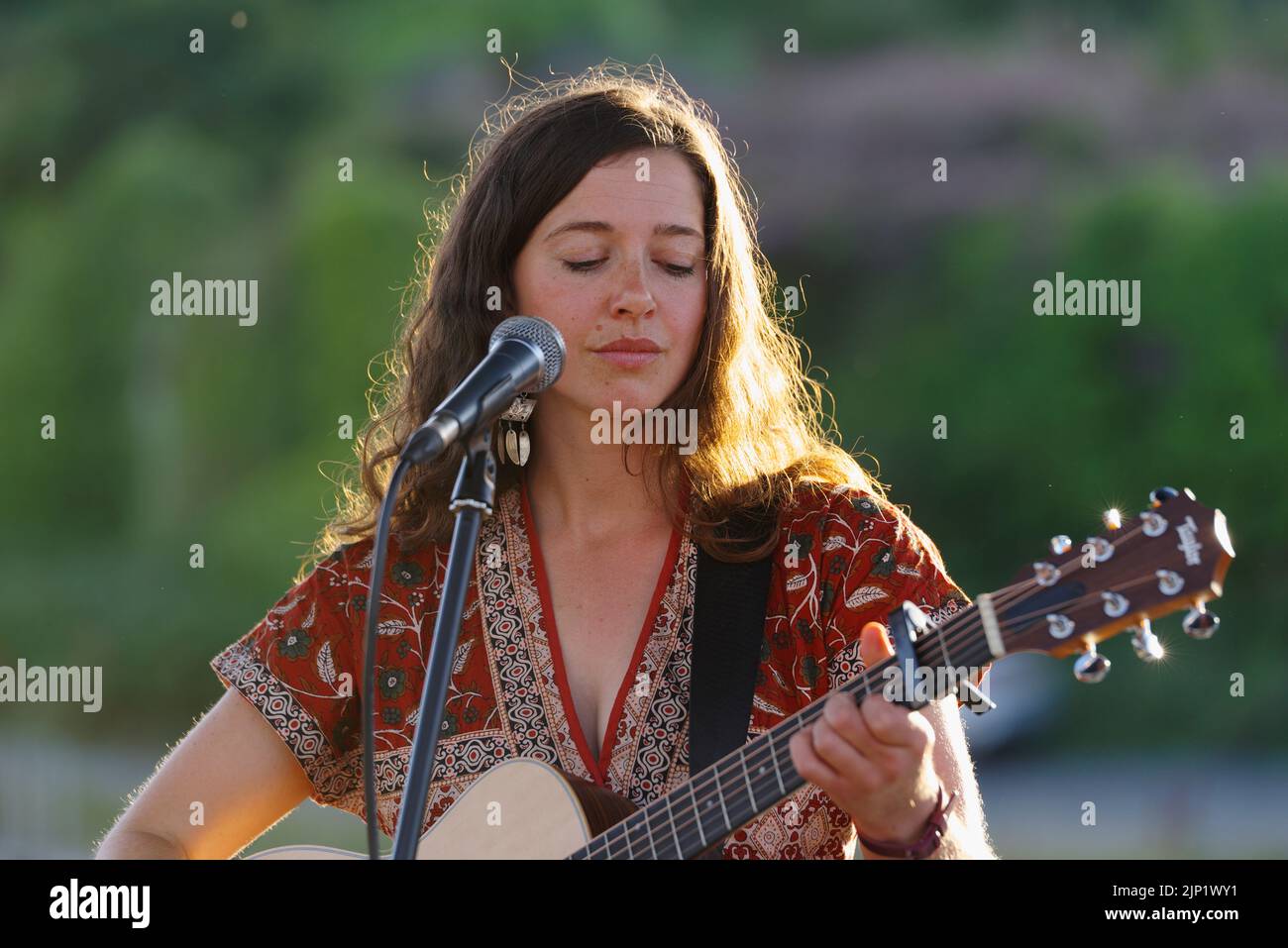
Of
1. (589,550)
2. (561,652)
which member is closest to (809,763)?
(561,652)

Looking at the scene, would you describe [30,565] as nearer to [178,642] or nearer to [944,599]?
[178,642]

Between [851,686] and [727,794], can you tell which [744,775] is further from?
[851,686]

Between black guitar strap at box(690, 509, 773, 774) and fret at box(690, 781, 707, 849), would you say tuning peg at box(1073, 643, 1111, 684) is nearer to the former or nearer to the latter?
fret at box(690, 781, 707, 849)

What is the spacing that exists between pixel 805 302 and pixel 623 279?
508cm

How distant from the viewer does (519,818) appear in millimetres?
2367

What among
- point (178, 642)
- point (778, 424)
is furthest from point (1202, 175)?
point (178, 642)

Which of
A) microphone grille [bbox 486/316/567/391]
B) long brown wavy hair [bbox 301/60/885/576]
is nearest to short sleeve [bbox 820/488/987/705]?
long brown wavy hair [bbox 301/60/885/576]

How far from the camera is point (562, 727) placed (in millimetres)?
2557

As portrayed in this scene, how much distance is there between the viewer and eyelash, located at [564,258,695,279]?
8.63ft

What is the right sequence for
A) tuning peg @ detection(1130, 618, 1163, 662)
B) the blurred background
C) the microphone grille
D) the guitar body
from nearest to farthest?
tuning peg @ detection(1130, 618, 1163, 662)
the microphone grille
the guitar body
the blurred background

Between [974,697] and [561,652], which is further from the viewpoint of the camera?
[561,652]

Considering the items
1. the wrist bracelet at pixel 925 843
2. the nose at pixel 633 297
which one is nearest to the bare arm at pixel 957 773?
the wrist bracelet at pixel 925 843

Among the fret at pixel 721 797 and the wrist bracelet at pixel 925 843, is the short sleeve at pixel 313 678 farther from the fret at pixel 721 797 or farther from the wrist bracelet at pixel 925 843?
the wrist bracelet at pixel 925 843

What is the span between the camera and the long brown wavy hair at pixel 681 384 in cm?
272
